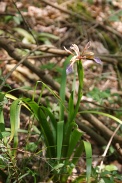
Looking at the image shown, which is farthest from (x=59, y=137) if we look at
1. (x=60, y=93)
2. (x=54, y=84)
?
(x=54, y=84)

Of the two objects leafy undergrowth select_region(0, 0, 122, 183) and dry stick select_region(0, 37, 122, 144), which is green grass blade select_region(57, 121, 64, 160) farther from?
dry stick select_region(0, 37, 122, 144)

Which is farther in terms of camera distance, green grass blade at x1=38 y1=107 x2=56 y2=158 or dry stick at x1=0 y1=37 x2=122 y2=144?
dry stick at x1=0 y1=37 x2=122 y2=144

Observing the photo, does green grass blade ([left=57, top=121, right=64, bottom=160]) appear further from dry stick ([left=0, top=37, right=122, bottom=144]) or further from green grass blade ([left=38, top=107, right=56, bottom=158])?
dry stick ([left=0, top=37, right=122, bottom=144])

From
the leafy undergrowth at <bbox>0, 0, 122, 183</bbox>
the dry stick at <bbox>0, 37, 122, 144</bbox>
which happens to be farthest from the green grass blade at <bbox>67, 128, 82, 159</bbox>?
the dry stick at <bbox>0, 37, 122, 144</bbox>

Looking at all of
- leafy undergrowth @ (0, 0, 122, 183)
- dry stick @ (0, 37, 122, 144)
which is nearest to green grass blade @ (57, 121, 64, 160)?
leafy undergrowth @ (0, 0, 122, 183)

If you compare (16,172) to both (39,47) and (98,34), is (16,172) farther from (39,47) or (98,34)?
(98,34)

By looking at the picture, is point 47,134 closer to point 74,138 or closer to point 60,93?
point 74,138

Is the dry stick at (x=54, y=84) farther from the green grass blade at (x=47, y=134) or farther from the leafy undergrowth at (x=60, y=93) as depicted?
the green grass blade at (x=47, y=134)

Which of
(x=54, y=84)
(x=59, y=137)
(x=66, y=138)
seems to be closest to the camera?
(x=59, y=137)

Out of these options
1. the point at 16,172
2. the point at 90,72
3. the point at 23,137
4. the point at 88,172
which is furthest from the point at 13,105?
the point at 90,72
